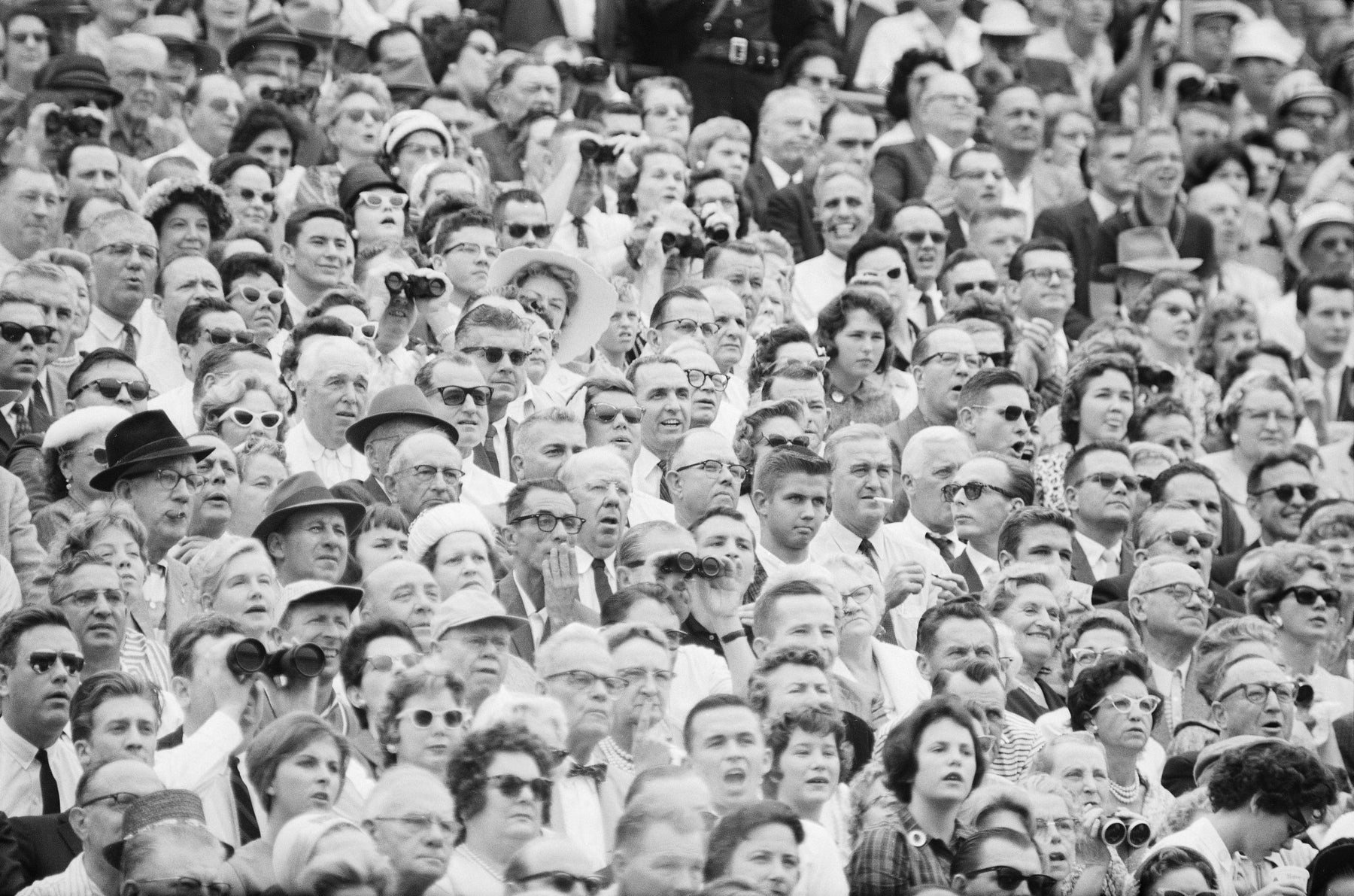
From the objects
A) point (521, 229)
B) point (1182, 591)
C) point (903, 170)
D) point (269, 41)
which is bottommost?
point (1182, 591)

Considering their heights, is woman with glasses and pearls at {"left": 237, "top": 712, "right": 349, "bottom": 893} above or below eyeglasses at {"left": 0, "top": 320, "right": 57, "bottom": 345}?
below

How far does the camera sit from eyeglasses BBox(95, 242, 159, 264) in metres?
10.4

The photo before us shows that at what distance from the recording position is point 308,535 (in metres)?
8.57

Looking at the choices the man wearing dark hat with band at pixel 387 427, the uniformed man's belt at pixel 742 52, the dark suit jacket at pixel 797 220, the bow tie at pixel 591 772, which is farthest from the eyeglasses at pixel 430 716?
the uniformed man's belt at pixel 742 52

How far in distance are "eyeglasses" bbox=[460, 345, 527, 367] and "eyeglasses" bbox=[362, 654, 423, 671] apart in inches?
96.6

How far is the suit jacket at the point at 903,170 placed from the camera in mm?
13523

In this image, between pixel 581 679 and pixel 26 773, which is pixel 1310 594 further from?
pixel 26 773

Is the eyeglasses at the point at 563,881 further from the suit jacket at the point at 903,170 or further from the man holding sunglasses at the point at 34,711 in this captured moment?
the suit jacket at the point at 903,170

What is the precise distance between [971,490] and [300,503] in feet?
8.55

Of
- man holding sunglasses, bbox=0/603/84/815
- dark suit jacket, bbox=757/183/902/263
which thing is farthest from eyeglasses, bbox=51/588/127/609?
dark suit jacket, bbox=757/183/902/263

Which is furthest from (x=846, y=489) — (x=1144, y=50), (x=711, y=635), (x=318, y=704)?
(x=1144, y=50)

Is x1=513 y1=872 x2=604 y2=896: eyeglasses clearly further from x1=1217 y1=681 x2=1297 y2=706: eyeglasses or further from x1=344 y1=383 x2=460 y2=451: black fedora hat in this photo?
x1=1217 y1=681 x2=1297 y2=706: eyeglasses

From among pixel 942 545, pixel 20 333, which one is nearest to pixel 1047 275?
pixel 942 545

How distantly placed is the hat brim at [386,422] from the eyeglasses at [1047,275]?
12.9ft
